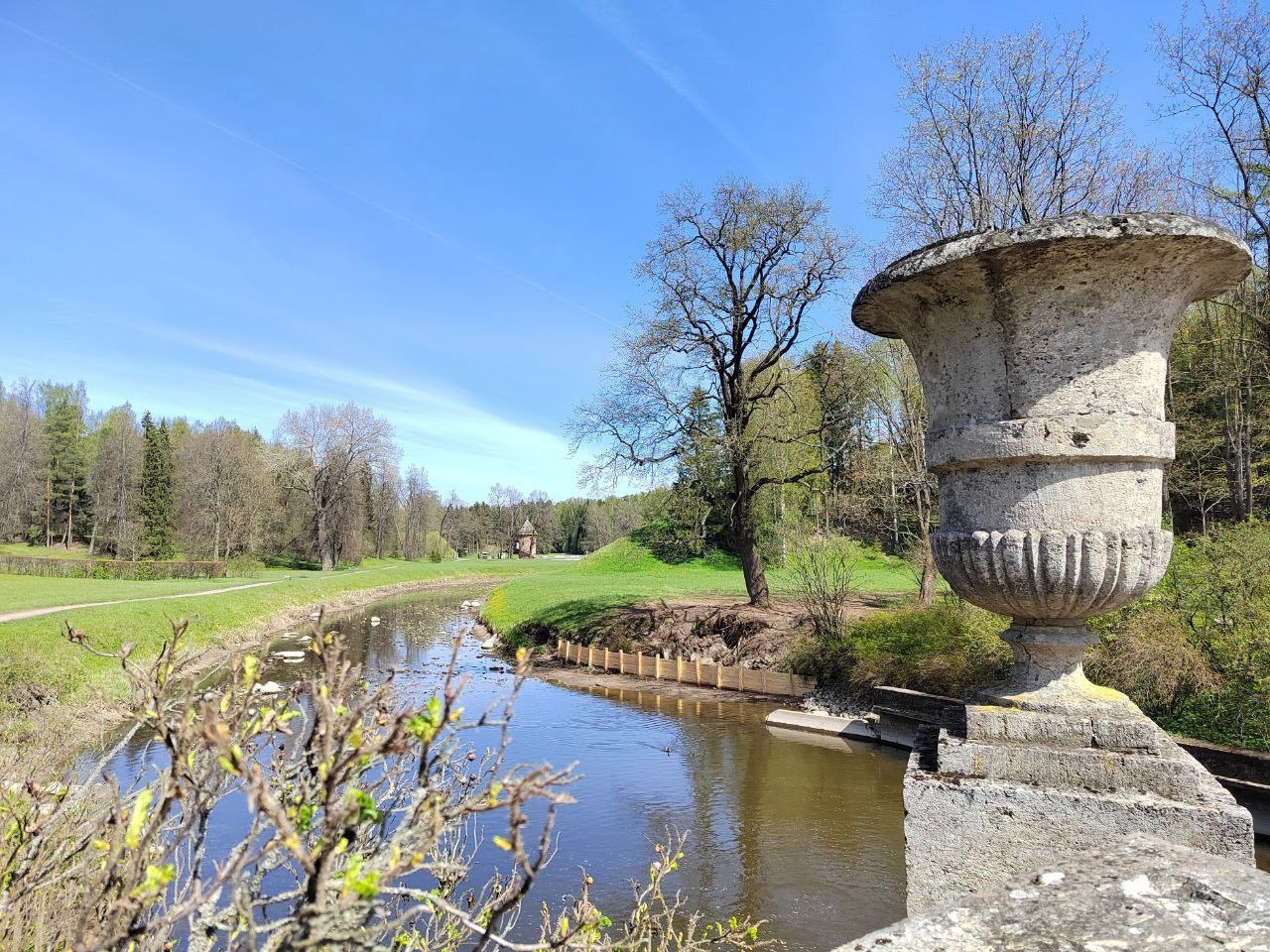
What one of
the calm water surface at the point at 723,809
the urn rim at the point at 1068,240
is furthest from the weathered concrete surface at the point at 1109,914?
the calm water surface at the point at 723,809

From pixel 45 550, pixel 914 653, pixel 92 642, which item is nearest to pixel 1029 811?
pixel 914 653

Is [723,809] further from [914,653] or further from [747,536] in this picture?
[747,536]

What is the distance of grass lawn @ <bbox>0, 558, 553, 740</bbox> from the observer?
1240cm

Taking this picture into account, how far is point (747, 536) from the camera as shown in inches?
823

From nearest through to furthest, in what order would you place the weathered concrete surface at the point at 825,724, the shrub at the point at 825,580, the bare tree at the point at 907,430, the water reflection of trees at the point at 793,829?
the water reflection of trees at the point at 793,829
the weathered concrete surface at the point at 825,724
the shrub at the point at 825,580
the bare tree at the point at 907,430

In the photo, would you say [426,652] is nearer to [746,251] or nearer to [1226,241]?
[746,251]

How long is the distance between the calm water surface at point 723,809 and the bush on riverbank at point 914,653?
1.70m

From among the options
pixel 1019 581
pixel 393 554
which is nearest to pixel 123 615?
pixel 1019 581

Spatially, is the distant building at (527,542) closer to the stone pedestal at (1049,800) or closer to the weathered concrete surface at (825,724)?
the weathered concrete surface at (825,724)

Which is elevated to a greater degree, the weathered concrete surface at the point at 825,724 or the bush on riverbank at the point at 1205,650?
the bush on riverbank at the point at 1205,650

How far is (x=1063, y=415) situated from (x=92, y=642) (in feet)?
62.9

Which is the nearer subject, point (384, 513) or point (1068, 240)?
point (1068, 240)

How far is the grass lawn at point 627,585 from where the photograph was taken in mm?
24781

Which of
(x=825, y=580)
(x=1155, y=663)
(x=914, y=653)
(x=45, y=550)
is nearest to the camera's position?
(x=1155, y=663)
